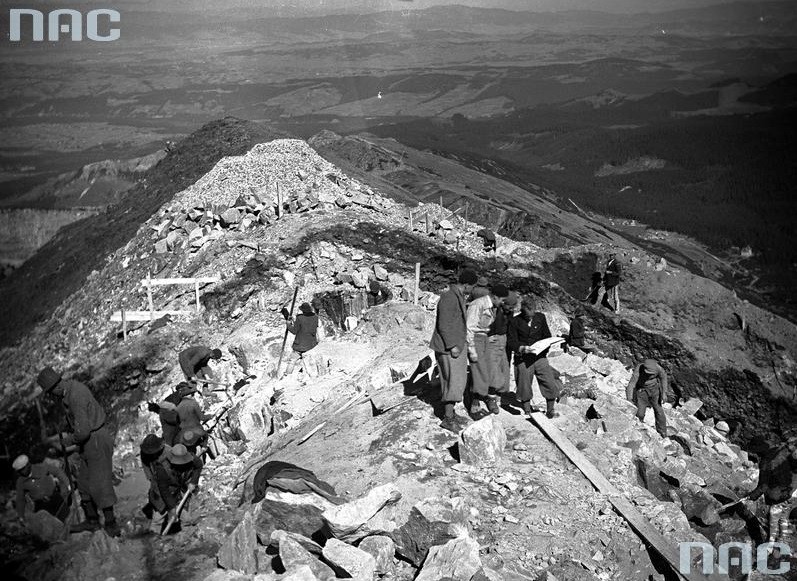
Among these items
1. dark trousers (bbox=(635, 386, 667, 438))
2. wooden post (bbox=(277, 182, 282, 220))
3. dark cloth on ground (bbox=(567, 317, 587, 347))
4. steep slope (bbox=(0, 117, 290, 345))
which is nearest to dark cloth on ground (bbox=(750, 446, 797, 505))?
dark trousers (bbox=(635, 386, 667, 438))

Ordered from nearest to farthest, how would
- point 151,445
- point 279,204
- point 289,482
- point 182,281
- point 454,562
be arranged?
point 454,562 < point 289,482 < point 151,445 < point 182,281 < point 279,204

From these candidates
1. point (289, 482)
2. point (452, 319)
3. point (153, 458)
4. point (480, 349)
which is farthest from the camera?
point (480, 349)

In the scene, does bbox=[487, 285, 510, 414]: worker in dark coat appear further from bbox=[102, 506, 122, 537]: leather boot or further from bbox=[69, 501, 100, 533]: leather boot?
bbox=[69, 501, 100, 533]: leather boot

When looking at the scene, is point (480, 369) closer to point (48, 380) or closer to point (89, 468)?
point (89, 468)

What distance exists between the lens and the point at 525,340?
683cm

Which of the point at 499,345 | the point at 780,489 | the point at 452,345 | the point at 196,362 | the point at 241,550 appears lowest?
the point at 196,362

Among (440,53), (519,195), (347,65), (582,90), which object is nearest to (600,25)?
(582,90)

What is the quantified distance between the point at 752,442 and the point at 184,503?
820 centimetres

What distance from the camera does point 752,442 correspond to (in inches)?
389

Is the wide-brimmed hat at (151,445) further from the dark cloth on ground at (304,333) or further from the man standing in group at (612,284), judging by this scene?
the man standing in group at (612,284)

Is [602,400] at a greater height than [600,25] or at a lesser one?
lesser

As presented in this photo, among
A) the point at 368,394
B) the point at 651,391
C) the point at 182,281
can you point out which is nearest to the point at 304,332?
the point at 368,394

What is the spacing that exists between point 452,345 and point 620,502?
1.95 m

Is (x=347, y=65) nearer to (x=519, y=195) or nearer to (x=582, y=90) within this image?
(x=582, y=90)
